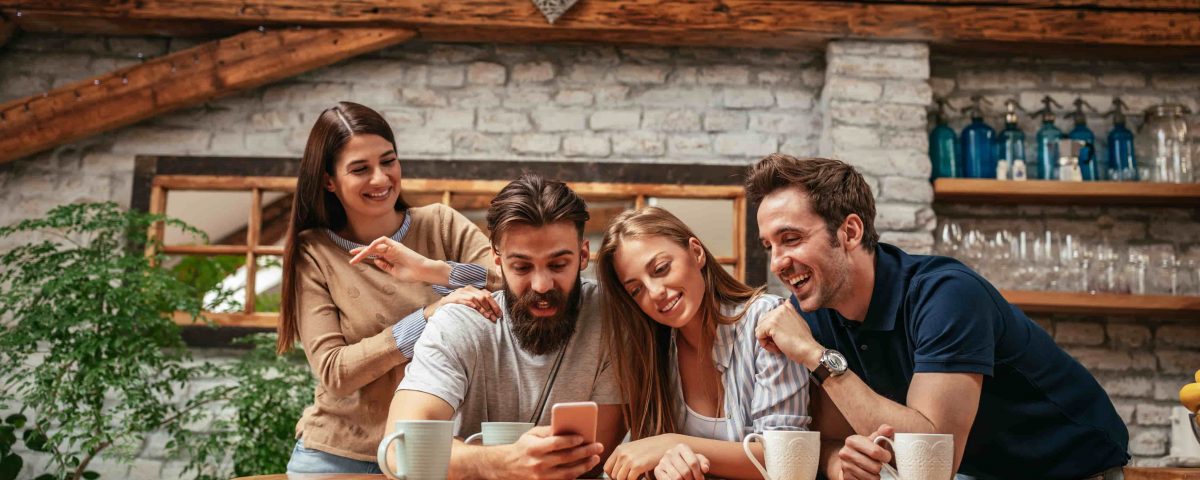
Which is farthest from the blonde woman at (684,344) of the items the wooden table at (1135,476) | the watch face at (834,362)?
the wooden table at (1135,476)

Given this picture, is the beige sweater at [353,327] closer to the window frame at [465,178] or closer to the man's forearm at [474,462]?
the man's forearm at [474,462]

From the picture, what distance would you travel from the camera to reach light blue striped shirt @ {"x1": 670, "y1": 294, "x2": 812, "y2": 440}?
1938 millimetres

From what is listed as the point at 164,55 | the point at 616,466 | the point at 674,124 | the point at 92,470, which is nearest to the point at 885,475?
the point at 616,466

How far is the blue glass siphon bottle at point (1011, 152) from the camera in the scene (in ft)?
14.6

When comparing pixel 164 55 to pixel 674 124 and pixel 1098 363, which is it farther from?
pixel 1098 363

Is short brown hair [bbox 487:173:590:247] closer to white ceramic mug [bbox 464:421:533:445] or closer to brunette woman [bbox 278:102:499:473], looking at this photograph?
brunette woman [bbox 278:102:499:473]

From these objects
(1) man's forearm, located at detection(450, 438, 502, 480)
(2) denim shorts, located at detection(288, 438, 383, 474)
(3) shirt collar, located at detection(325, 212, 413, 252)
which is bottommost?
(2) denim shorts, located at detection(288, 438, 383, 474)

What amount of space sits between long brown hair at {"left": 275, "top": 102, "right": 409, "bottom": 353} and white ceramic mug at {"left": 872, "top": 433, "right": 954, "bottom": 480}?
55.6 inches

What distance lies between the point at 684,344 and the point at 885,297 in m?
0.44

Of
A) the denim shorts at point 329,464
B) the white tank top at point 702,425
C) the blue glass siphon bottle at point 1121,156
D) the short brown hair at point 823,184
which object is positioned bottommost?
the denim shorts at point 329,464

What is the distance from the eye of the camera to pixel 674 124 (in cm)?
464

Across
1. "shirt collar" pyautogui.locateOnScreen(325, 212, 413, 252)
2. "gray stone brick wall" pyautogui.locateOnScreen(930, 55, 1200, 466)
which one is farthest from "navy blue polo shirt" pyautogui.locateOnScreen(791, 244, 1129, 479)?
"gray stone brick wall" pyautogui.locateOnScreen(930, 55, 1200, 466)

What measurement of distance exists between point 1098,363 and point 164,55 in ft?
14.7

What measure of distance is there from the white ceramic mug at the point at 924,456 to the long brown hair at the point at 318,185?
141 centimetres
